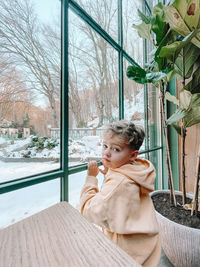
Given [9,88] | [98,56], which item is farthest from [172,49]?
[9,88]

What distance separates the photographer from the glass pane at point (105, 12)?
1.05 m

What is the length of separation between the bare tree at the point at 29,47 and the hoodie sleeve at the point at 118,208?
0.47 m

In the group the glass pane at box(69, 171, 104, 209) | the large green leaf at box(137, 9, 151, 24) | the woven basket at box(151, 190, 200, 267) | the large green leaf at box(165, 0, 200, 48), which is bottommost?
the woven basket at box(151, 190, 200, 267)

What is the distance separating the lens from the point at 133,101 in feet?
5.37

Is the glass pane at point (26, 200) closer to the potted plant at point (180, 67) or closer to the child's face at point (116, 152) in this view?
the child's face at point (116, 152)

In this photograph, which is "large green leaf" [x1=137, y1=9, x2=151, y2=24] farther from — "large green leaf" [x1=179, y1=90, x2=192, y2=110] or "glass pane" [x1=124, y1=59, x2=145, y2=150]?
"large green leaf" [x1=179, y1=90, x2=192, y2=110]

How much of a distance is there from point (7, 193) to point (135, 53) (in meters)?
1.88

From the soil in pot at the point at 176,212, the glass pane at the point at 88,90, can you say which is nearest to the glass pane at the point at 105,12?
the glass pane at the point at 88,90

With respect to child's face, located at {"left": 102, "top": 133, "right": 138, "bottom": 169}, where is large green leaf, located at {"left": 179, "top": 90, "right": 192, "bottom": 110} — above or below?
above

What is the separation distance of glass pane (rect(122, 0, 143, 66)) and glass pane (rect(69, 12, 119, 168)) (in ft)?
1.31

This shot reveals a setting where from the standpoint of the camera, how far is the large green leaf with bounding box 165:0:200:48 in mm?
709

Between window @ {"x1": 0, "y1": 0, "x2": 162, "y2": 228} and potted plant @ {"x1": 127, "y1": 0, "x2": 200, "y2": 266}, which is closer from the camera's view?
window @ {"x1": 0, "y1": 0, "x2": 162, "y2": 228}

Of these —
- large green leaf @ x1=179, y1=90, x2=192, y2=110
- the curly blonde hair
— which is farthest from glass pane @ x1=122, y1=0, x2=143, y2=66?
the curly blonde hair

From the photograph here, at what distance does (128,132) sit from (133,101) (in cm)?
101
